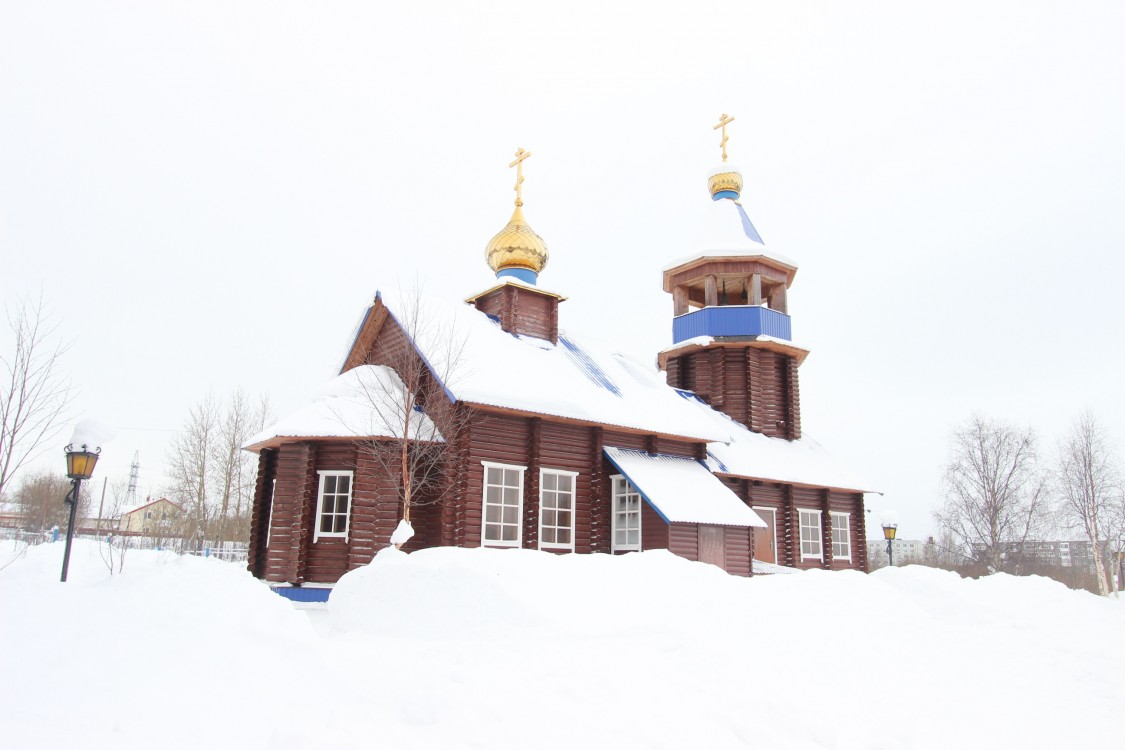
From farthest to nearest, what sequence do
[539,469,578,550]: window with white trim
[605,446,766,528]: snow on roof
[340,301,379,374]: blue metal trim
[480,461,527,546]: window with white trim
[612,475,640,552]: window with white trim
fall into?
[340,301,379,374]: blue metal trim
[612,475,640,552]: window with white trim
[605,446,766,528]: snow on roof
[539,469,578,550]: window with white trim
[480,461,527,546]: window with white trim

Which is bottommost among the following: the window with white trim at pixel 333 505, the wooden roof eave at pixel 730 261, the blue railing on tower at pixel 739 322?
the window with white trim at pixel 333 505

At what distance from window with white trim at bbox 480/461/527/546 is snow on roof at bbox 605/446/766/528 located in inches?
89.2

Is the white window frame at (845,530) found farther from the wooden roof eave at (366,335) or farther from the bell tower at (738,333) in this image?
the wooden roof eave at (366,335)

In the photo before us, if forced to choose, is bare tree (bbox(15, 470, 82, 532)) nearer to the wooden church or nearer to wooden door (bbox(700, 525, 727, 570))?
the wooden church

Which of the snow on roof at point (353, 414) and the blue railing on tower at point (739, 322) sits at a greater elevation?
the blue railing on tower at point (739, 322)

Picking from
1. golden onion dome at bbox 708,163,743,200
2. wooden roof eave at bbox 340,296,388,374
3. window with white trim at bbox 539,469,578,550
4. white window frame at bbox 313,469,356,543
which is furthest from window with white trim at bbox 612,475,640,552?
golden onion dome at bbox 708,163,743,200

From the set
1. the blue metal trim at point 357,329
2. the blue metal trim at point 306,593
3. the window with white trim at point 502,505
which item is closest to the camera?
the blue metal trim at point 306,593

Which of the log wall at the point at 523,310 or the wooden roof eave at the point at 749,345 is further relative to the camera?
the wooden roof eave at the point at 749,345

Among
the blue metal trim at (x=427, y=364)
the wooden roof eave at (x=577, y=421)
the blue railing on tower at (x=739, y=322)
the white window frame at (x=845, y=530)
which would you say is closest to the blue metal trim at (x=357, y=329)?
the blue metal trim at (x=427, y=364)

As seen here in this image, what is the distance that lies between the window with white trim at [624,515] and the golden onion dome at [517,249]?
229 inches

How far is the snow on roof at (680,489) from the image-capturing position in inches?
574

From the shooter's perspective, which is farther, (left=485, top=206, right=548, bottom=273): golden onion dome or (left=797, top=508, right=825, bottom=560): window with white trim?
(left=797, top=508, right=825, bottom=560): window with white trim

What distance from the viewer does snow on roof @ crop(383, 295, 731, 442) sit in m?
13.5

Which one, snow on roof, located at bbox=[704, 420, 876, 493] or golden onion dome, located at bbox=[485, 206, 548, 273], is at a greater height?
golden onion dome, located at bbox=[485, 206, 548, 273]
